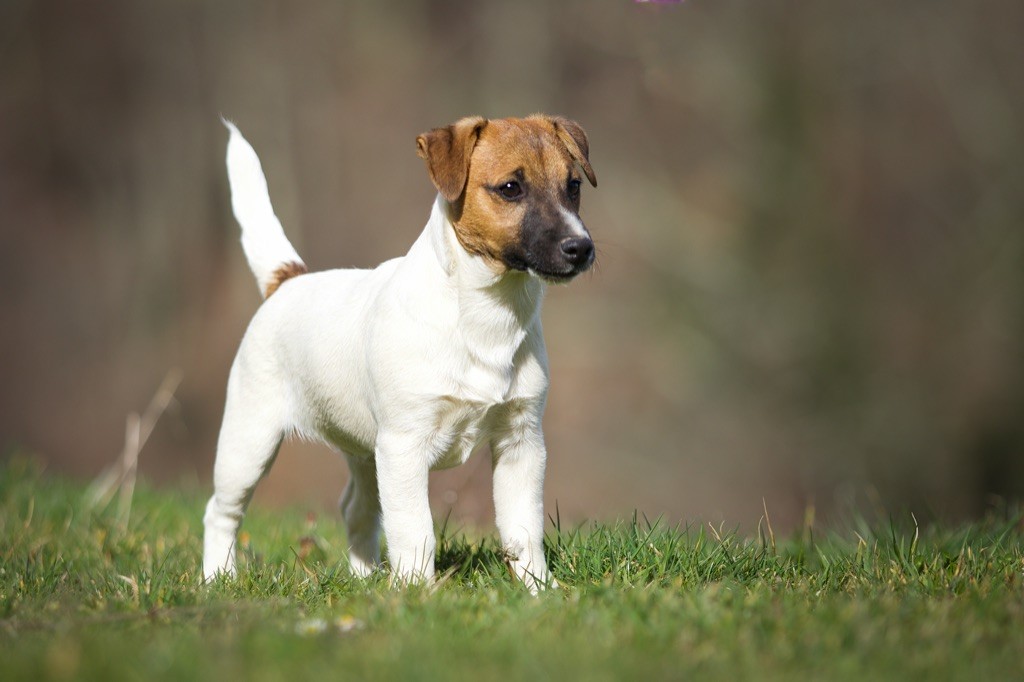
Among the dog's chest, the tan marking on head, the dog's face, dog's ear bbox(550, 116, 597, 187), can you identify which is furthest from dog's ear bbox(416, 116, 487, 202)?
the tan marking on head

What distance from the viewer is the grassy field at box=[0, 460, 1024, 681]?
3.13 metres

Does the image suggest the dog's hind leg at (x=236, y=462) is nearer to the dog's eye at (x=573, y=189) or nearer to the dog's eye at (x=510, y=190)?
the dog's eye at (x=510, y=190)

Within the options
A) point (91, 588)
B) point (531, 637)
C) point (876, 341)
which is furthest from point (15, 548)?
point (876, 341)

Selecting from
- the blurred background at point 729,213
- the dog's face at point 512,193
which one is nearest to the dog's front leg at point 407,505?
the dog's face at point 512,193

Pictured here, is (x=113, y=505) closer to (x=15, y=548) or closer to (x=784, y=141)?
(x=15, y=548)

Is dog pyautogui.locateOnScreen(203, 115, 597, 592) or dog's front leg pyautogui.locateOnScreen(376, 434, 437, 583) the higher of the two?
dog pyautogui.locateOnScreen(203, 115, 597, 592)

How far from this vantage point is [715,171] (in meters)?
11.6

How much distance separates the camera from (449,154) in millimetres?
4434

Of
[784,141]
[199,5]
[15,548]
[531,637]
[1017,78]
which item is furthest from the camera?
[199,5]

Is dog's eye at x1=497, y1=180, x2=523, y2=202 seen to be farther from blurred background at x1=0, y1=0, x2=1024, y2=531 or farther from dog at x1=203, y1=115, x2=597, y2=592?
blurred background at x1=0, y1=0, x2=1024, y2=531

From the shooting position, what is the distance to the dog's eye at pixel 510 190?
4398 millimetres

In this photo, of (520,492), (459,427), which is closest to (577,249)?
(459,427)

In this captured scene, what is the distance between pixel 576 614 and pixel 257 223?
2853mm

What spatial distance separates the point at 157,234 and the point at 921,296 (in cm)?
830
